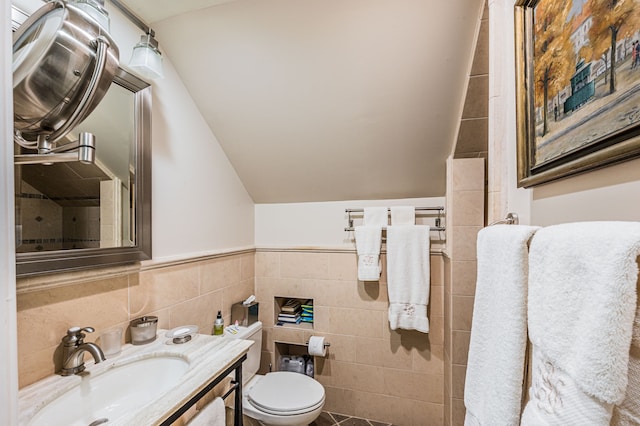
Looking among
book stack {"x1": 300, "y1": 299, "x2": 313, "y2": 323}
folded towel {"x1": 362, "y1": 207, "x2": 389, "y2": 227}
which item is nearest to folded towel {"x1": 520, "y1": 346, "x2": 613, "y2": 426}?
folded towel {"x1": 362, "y1": 207, "x2": 389, "y2": 227}

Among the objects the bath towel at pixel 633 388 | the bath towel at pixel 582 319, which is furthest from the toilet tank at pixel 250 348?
the bath towel at pixel 633 388

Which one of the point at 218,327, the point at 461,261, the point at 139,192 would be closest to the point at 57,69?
the point at 139,192

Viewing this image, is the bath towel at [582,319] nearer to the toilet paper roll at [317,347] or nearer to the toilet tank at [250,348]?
Result: the toilet tank at [250,348]

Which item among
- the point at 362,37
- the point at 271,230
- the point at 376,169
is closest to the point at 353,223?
the point at 376,169

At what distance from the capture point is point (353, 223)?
2268 millimetres

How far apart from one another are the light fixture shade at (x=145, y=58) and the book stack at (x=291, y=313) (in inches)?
73.6

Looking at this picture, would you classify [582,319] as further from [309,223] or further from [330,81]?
[309,223]

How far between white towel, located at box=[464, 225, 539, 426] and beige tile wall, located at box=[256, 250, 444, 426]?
1375 mm

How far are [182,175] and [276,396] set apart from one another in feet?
4.61

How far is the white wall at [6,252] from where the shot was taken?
35 centimetres

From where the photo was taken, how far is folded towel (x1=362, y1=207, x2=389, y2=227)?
83.6 inches

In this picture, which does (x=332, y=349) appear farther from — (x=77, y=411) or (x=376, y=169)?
(x=77, y=411)

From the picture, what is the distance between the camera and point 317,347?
7.07ft

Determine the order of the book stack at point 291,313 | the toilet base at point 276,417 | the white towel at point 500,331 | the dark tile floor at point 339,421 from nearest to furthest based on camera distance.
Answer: the white towel at point 500,331 < the toilet base at point 276,417 < the dark tile floor at point 339,421 < the book stack at point 291,313
